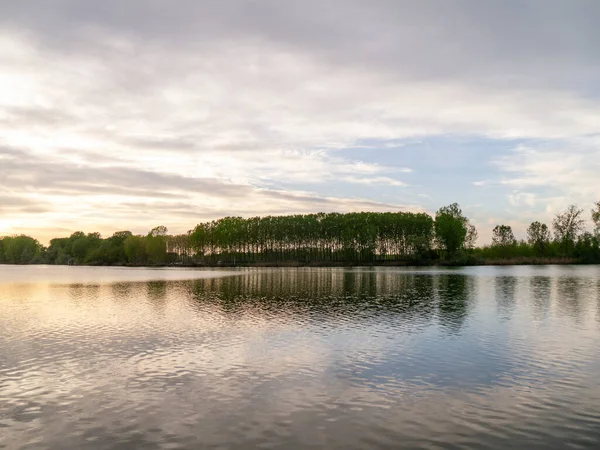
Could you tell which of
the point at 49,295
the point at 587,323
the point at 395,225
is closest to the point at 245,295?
the point at 49,295

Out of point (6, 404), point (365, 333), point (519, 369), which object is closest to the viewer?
point (6, 404)

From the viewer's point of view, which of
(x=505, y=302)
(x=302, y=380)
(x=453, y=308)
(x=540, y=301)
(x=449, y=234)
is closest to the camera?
(x=302, y=380)

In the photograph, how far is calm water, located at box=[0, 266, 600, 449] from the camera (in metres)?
14.8

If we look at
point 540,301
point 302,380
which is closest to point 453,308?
point 540,301

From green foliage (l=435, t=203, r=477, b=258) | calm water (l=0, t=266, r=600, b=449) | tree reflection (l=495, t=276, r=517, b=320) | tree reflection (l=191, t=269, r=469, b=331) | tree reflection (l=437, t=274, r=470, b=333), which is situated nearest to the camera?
calm water (l=0, t=266, r=600, b=449)

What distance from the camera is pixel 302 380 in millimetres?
21047

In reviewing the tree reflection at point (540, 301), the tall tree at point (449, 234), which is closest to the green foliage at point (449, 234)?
the tall tree at point (449, 234)

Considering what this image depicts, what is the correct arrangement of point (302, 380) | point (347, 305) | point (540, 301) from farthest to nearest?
point (540, 301) < point (347, 305) < point (302, 380)

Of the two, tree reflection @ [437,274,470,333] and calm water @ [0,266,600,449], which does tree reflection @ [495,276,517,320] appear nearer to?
calm water @ [0,266,600,449]

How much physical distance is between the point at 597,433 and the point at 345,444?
25.8ft

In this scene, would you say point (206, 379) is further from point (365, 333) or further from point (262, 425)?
point (365, 333)

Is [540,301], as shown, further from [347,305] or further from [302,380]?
[302,380]

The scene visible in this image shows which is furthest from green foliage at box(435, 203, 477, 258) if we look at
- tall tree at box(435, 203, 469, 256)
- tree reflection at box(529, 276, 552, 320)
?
tree reflection at box(529, 276, 552, 320)

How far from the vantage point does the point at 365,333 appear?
32.1 meters
